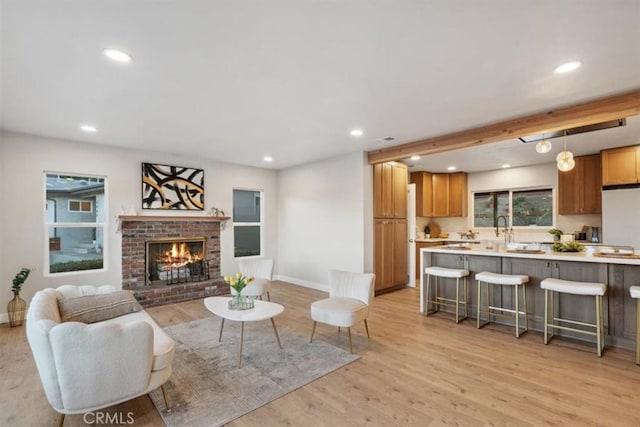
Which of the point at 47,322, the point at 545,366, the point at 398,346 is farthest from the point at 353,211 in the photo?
the point at 47,322

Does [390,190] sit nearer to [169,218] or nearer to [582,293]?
[582,293]

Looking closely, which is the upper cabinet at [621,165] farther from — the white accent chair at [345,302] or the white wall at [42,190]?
the white wall at [42,190]

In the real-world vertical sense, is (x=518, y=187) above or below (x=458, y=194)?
above

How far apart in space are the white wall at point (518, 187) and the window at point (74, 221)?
264 inches

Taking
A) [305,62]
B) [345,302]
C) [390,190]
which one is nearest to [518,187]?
[390,190]

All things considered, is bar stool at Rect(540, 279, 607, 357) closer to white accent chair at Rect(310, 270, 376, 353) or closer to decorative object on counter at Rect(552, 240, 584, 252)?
decorative object on counter at Rect(552, 240, 584, 252)

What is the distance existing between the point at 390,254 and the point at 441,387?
342cm

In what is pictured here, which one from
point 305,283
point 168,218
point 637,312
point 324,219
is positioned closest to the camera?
point 637,312

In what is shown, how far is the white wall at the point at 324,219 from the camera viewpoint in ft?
17.9

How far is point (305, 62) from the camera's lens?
2.46m

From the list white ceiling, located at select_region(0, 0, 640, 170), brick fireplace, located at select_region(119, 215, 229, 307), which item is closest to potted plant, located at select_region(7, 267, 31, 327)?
brick fireplace, located at select_region(119, 215, 229, 307)

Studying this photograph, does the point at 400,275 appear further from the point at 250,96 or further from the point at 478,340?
the point at 250,96

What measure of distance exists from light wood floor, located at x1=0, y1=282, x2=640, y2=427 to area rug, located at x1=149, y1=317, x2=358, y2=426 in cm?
13

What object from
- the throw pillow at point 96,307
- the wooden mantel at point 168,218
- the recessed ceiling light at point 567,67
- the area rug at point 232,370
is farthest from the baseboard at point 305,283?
the recessed ceiling light at point 567,67
